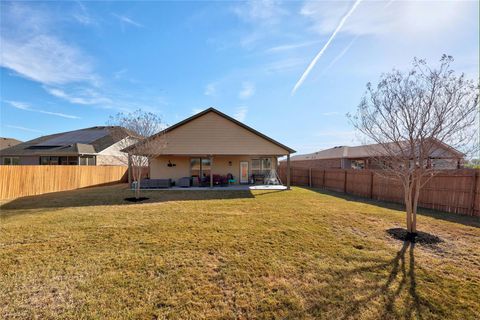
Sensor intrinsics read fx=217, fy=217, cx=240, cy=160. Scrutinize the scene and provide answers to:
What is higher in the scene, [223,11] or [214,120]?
[223,11]

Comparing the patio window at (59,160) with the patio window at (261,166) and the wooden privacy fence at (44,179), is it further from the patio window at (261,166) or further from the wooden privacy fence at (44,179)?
the patio window at (261,166)

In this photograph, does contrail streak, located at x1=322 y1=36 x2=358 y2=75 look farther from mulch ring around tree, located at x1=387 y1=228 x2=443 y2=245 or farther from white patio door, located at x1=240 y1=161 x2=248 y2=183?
white patio door, located at x1=240 y1=161 x2=248 y2=183

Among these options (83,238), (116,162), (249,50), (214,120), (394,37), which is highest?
(249,50)

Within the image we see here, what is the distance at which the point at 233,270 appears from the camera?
396 centimetres

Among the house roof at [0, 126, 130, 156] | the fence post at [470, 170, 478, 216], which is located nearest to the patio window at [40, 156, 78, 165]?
the house roof at [0, 126, 130, 156]

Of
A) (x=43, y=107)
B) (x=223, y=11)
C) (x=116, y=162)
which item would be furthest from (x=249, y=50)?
(x=43, y=107)

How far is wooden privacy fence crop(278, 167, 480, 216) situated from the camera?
8.25 m

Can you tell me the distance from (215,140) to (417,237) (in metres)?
12.9

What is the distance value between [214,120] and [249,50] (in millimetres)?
6703

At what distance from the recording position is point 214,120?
16.6m

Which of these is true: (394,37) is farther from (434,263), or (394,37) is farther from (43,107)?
(43,107)

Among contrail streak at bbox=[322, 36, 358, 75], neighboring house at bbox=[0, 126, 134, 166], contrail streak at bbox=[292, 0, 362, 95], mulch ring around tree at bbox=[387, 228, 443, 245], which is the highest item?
contrail streak at bbox=[292, 0, 362, 95]

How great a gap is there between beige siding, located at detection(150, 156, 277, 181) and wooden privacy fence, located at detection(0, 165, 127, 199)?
529cm

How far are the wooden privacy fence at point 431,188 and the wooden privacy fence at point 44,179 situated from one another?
19.4m
